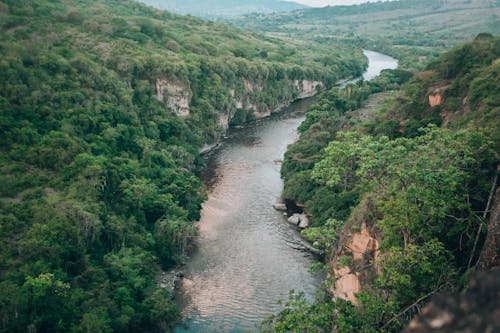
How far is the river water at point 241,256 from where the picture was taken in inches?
1380

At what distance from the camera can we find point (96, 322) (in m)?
28.7

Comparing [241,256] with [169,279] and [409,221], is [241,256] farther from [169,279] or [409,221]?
[409,221]

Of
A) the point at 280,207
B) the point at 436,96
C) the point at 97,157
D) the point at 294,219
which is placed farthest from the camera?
the point at 280,207

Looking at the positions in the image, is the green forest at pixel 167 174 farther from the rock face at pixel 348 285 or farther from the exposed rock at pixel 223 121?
the rock face at pixel 348 285

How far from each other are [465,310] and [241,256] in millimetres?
37387

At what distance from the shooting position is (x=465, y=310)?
5316 millimetres

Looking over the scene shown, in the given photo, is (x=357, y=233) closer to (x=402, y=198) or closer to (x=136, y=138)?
(x=402, y=198)

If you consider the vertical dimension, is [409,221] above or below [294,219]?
above

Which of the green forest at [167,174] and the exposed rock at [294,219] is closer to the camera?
the green forest at [167,174]

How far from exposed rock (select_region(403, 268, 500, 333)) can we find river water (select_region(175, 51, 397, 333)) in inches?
1156

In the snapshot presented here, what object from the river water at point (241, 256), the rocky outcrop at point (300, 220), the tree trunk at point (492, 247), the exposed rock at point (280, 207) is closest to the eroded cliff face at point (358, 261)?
the river water at point (241, 256)

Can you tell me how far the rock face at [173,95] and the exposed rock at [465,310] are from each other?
2685 inches

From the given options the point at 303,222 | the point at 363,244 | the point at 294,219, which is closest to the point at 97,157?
the point at 294,219

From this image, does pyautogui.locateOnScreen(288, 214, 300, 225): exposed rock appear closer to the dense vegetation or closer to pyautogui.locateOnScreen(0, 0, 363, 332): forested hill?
pyautogui.locateOnScreen(0, 0, 363, 332): forested hill
